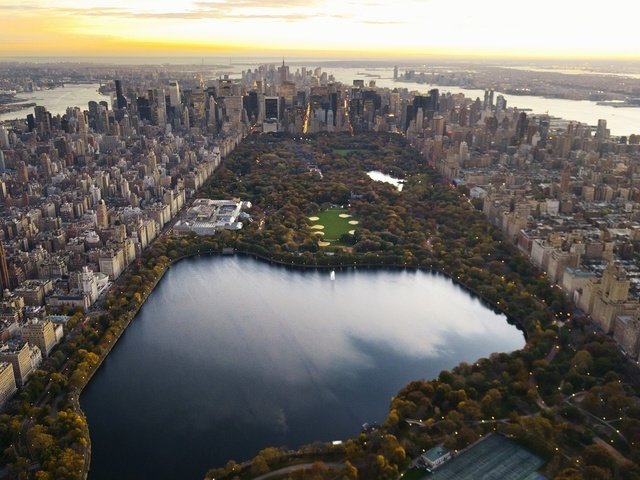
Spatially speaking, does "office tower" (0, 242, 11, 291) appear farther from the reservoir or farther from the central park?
the reservoir

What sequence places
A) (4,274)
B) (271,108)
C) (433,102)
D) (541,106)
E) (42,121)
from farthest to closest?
(541,106) → (433,102) → (271,108) → (42,121) → (4,274)

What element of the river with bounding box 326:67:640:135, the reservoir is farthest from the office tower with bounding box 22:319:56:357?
the river with bounding box 326:67:640:135

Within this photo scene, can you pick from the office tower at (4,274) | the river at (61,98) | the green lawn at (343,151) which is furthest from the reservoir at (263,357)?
the river at (61,98)

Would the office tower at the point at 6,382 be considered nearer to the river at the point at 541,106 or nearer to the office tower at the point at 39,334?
the office tower at the point at 39,334

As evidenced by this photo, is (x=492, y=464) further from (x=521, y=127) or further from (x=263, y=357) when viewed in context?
(x=521, y=127)

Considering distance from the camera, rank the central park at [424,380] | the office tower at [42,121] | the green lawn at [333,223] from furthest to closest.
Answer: the office tower at [42,121] < the green lawn at [333,223] < the central park at [424,380]

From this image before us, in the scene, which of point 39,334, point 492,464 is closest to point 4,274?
point 39,334

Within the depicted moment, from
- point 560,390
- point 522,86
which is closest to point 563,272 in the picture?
point 560,390
